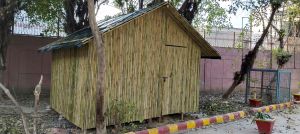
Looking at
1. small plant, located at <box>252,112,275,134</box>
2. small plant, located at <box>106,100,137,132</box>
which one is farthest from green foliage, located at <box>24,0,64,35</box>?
small plant, located at <box>252,112,275,134</box>

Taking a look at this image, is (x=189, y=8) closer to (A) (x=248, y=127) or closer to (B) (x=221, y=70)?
(B) (x=221, y=70)

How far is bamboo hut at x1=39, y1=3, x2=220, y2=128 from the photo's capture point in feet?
28.1

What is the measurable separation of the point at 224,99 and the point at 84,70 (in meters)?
8.61

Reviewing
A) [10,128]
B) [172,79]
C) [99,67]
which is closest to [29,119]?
[10,128]

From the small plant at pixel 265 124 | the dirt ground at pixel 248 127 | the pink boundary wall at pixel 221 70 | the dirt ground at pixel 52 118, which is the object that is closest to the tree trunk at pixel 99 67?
the dirt ground at pixel 52 118

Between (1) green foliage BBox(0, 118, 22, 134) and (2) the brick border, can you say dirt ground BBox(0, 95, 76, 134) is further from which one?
(2) the brick border

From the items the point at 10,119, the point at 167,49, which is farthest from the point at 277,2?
the point at 10,119

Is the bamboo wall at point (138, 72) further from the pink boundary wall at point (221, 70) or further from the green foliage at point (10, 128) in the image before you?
the pink boundary wall at point (221, 70)

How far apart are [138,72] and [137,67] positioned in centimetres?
13

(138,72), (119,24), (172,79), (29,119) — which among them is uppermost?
(119,24)

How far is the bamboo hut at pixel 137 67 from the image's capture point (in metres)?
8.58

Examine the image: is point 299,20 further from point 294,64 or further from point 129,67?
point 129,67

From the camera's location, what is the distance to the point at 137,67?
9.37 meters

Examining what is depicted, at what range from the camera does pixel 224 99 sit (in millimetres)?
15703
